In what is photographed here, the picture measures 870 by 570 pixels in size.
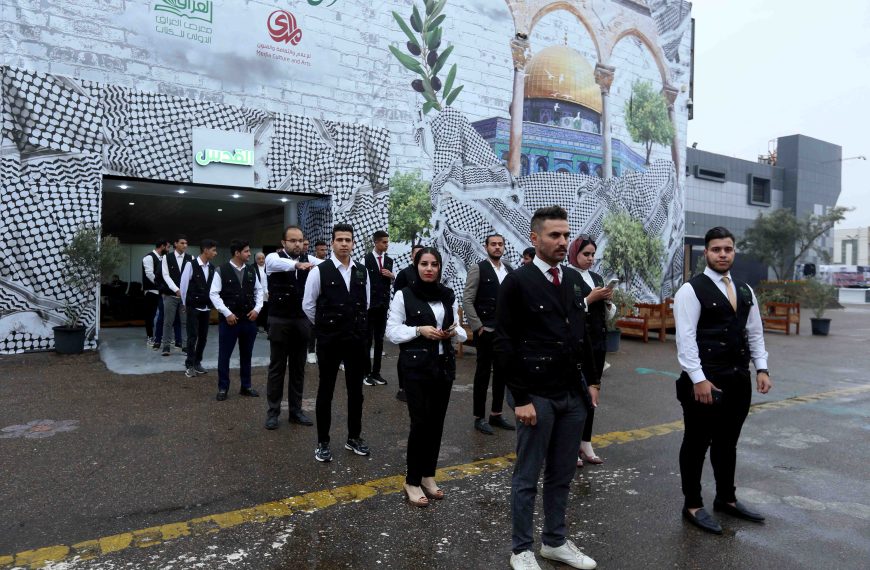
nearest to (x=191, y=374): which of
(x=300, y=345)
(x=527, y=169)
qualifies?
(x=300, y=345)

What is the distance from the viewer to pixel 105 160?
10594mm

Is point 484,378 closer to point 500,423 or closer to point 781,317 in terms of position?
point 500,423


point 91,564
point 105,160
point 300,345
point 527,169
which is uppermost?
point 527,169

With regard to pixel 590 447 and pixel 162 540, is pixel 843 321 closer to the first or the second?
pixel 590 447

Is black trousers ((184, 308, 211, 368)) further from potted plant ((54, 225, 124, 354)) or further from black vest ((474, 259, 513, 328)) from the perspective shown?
black vest ((474, 259, 513, 328))

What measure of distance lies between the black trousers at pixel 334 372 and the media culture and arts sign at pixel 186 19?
9.73 meters

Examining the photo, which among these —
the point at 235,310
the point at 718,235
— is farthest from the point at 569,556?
the point at 235,310

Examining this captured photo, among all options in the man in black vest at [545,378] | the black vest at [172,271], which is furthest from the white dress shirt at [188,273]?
the man in black vest at [545,378]

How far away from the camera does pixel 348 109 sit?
1416 cm

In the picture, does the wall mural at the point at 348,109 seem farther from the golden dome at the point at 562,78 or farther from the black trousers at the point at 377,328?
the black trousers at the point at 377,328

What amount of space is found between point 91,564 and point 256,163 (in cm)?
997

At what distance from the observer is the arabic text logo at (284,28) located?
1298 cm

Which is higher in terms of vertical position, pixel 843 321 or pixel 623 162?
pixel 623 162

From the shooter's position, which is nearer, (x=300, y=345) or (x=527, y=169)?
(x=300, y=345)
